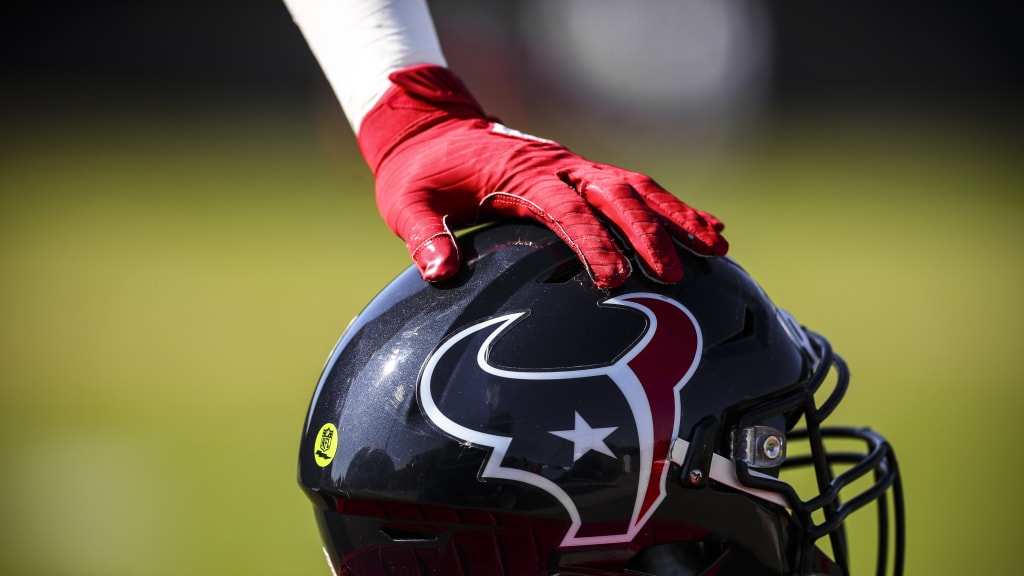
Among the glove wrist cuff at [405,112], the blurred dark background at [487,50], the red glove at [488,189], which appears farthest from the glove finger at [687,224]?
the blurred dark background at [487,50]

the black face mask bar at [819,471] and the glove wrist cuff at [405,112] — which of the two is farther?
the glove wrist cuff at [405,112]

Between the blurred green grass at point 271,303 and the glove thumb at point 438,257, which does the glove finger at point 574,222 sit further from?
the blurred green grass at point 271,303

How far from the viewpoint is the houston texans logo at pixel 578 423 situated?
119 centimetres

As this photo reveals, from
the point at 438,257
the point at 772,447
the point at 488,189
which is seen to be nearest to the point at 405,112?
the point at 488,189

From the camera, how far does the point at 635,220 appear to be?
130 cm

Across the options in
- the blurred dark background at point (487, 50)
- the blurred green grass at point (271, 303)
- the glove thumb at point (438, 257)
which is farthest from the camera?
the blurred dark background at point (487, 50)

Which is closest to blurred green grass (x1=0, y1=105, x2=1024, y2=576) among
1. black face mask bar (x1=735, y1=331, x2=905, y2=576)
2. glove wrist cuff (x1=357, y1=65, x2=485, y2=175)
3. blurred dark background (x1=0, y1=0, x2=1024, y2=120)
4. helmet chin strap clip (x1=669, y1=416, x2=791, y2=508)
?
blurred dark background (x1=0, y1=0, x2=1024, y2=120)

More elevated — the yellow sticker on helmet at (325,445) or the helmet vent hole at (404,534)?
the yellow sticker on helmet at (325,445)

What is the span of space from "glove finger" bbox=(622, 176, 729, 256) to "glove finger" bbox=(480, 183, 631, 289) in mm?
103

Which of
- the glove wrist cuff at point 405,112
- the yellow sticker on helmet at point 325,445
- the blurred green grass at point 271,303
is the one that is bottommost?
the blurred green grass at point 271,303

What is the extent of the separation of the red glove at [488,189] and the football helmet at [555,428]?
0.12 ft

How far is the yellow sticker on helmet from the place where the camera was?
1281mm

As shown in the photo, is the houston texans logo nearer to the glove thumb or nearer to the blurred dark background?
the glove thumb

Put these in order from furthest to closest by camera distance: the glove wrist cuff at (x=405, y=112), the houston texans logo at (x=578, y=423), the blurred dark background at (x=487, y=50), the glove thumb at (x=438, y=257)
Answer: the blurred dark background at (x=487, y=50)
the glove wrist cuff at (x=405, y=112)
the glove thumb at (x=438, y=257)
the houston texans logo at (x=578, y=423)
